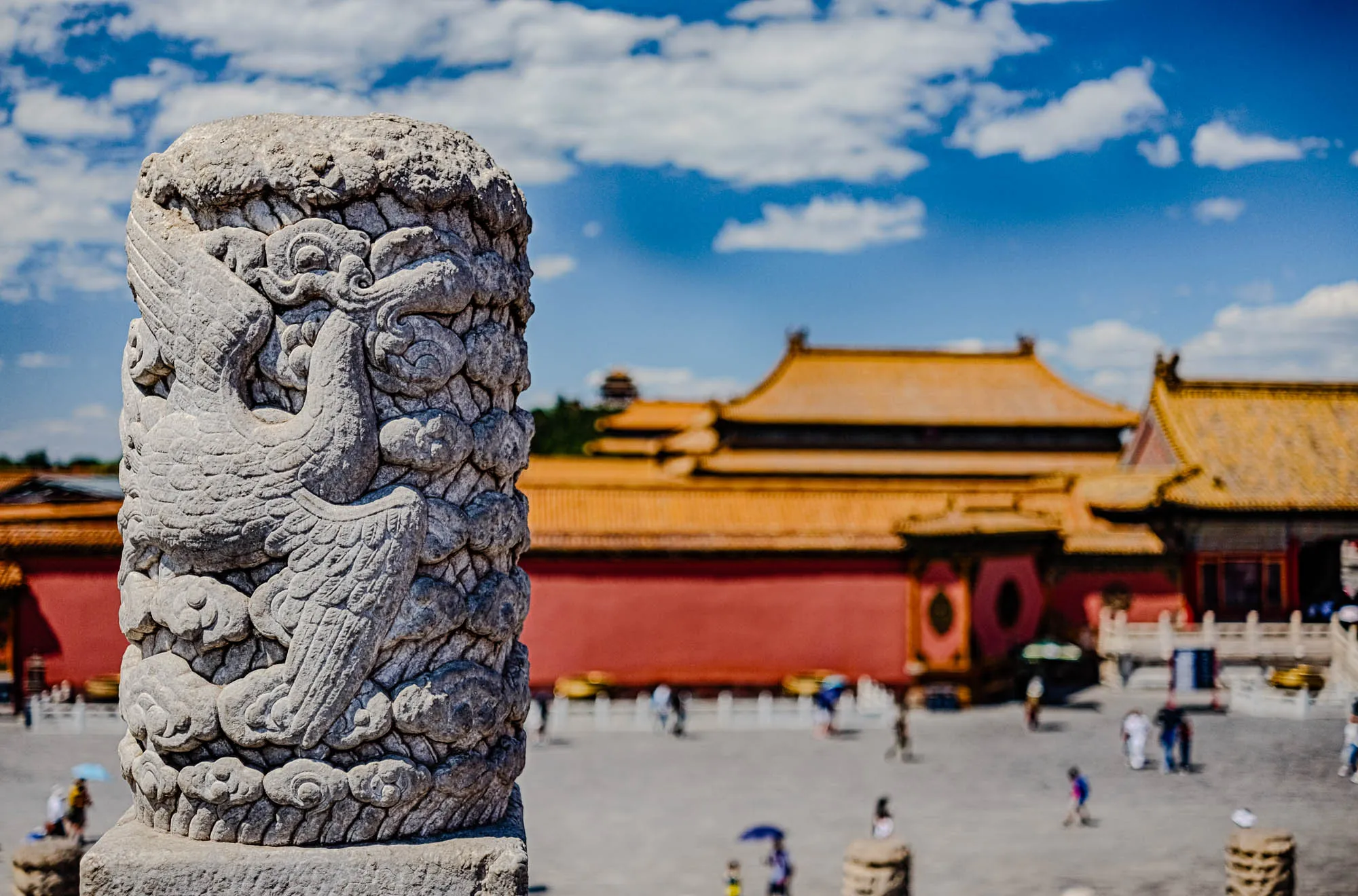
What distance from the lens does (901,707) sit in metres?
18.9

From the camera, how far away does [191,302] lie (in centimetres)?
409

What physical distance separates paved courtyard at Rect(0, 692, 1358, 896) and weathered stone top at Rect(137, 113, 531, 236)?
9092 mm

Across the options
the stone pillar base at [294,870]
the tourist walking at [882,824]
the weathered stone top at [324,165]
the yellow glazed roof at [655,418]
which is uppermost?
the yellow glazed roof at [655,418]

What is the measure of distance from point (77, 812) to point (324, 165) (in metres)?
10.7

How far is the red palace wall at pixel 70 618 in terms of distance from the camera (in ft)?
73.5

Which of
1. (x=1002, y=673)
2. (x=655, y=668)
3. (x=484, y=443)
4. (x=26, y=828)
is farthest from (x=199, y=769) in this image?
(x=1002, y=673)

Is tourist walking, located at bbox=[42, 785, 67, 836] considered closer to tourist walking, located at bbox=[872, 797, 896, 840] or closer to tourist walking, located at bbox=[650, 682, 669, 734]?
tourist walking, located at bbox=[872, 797, 896, 840]

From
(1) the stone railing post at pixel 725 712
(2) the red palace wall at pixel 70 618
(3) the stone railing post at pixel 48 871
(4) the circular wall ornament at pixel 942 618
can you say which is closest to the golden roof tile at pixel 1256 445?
(4) the circular wall ornament at pixel 942 618

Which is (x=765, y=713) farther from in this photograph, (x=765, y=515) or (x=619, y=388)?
(x=619, y=388)

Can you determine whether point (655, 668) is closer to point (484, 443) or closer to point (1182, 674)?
point (1182, 674)

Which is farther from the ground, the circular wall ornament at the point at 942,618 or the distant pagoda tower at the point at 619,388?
the distant pagoda tower at the point at 619,388

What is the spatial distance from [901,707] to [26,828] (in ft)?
35.6

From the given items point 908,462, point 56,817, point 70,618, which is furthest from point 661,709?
point 908,462

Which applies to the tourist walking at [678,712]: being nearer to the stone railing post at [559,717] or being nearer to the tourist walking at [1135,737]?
the stone railing post at [559,717]
